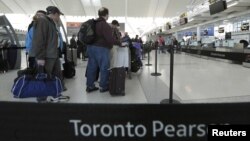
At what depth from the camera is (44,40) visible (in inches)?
122

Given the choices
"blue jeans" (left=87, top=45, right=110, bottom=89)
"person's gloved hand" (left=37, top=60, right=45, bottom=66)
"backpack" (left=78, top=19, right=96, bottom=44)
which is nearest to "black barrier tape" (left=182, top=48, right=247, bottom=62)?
"blue jeans" (left=87, top=45, right=110, bottom=89)

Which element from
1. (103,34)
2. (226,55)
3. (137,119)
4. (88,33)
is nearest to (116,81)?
(103,34)

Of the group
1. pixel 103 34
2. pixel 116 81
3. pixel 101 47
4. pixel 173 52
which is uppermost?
pixel 103 34

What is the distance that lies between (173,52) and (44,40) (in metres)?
2.01

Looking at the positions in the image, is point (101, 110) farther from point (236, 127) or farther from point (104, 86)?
point (104, 86)

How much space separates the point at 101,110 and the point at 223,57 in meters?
11.1

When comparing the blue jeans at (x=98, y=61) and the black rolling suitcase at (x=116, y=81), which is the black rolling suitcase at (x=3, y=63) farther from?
the black rolling suitcase at (x=116, y=81)

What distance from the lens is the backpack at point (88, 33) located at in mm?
3928

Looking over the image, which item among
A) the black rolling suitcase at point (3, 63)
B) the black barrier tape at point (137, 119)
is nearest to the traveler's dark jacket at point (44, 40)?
the black barrier tape at point (137, 119)

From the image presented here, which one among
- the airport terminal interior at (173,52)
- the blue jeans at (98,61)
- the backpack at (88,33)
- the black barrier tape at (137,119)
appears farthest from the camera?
the airport terminal interior at (173,52)

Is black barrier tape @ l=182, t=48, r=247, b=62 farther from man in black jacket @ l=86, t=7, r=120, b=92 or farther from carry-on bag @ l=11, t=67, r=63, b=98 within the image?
carry-on bag @ l=11, t=67, r=63, b=98

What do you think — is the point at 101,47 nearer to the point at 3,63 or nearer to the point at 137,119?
the point at 137,119

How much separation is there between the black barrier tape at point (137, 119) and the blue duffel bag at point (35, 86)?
50.4 inches

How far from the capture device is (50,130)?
1.62 meters
